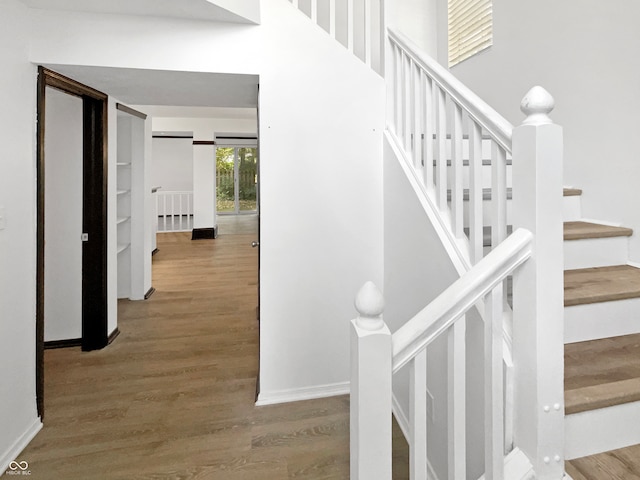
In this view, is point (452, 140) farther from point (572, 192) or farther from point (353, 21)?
point (353, 21)

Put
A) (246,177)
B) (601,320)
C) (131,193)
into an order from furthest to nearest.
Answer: (246,177), (131,193), (601,320)

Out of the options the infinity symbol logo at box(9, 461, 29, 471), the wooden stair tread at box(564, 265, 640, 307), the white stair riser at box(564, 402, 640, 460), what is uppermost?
the wooden stair tread at box(564, 265, 640, 307)

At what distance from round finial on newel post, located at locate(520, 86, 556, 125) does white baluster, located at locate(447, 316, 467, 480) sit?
0.61m

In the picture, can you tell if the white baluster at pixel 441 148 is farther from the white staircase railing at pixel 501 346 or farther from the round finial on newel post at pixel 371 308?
the round finial on newel post at pixel 371 308

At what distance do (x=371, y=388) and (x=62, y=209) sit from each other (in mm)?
3132

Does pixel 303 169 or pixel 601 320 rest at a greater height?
pixel 303 169

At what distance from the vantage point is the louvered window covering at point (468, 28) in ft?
9.36

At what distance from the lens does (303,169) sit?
7.60ft

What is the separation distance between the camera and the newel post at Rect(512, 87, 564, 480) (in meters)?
1.02

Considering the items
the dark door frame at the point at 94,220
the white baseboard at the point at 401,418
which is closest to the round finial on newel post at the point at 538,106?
the white baseboard at the point at 401,418

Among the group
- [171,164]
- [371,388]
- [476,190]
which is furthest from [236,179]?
[371,388]

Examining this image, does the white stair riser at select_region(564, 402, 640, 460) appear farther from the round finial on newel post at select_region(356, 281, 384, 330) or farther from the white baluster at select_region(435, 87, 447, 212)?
the white baluster at select_region(435, 87, 447, 212)

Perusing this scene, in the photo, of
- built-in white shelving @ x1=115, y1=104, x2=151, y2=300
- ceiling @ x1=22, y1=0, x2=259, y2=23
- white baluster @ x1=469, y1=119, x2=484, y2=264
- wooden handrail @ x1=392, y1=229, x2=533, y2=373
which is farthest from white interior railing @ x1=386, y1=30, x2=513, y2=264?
built-in white shelving @ x1=115, y1=104, x2=151, y2=300

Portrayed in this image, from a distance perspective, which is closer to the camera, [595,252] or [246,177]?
[595,252]
